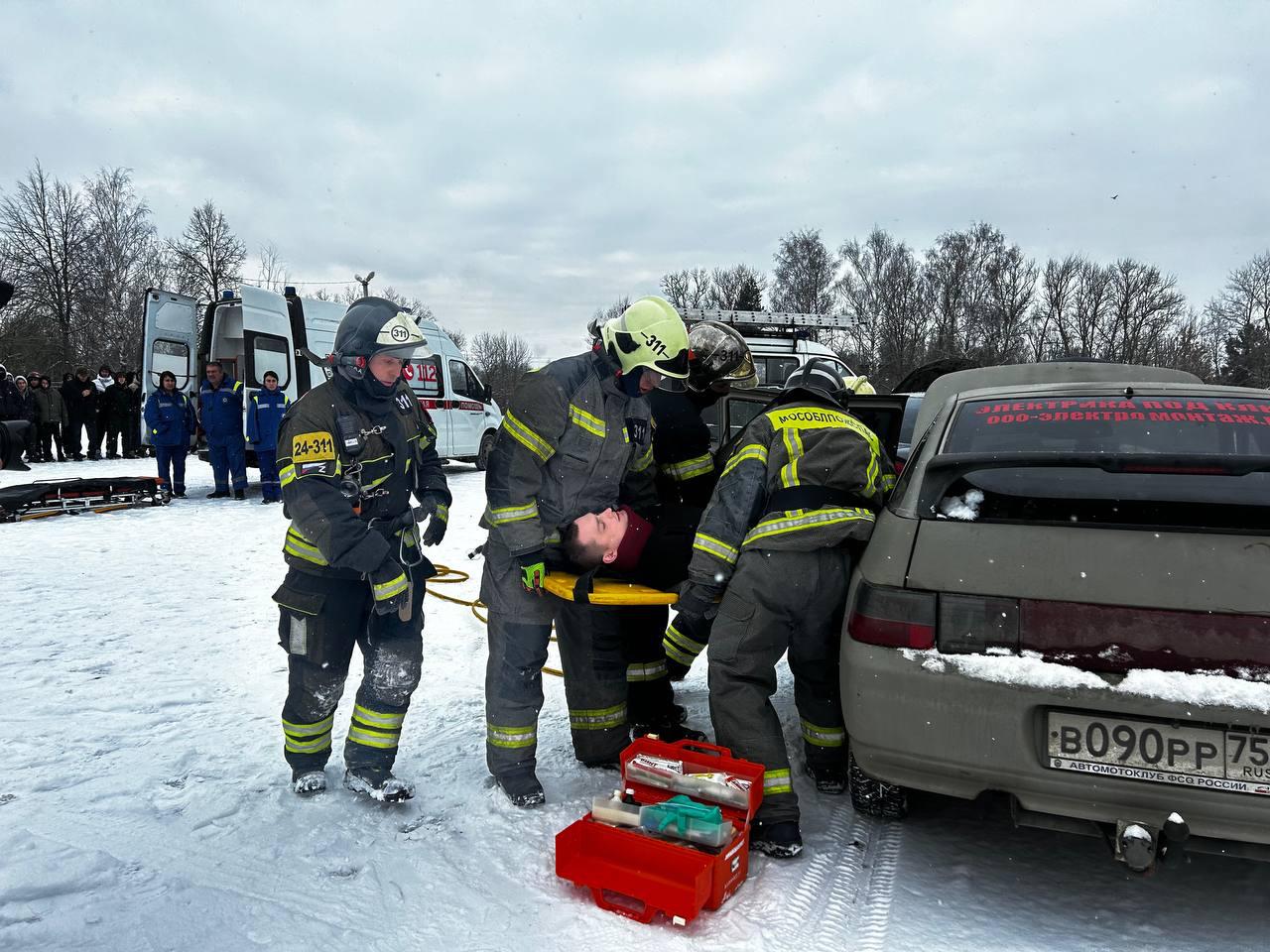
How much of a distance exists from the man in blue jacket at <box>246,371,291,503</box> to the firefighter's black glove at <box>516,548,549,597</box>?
8806 millimetres

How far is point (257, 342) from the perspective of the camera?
39.5 feet

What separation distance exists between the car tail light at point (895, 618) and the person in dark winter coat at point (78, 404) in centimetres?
1879

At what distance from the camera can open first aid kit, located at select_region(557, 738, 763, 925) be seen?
2308 mm

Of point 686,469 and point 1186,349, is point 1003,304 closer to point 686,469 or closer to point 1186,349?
point 1186,349

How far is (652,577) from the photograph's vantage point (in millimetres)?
3277

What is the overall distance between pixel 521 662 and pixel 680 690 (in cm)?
161

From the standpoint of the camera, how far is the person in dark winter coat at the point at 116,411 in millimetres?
17562

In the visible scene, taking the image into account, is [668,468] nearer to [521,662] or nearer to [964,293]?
[521,662]

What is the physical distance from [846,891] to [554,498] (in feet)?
5.66

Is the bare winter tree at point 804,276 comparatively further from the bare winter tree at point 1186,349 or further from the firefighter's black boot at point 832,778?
the firefighter's black boot at point 832,778

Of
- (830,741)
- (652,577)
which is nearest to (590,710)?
(652,577)

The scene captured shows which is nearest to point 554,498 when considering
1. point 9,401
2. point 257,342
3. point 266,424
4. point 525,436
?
point 525,436

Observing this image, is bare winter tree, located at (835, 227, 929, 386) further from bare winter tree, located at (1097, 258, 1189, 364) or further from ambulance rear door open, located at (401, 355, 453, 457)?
ambulance rear door open, located at (401, 355, 453, 457)

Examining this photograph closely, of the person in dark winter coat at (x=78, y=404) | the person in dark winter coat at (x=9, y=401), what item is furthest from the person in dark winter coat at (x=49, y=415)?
the person in dark winter coat at (x=9, y=401)
